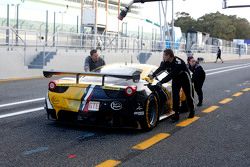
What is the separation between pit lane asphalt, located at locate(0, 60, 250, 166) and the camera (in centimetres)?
539

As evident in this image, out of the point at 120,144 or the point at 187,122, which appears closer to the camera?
the point at 120,144

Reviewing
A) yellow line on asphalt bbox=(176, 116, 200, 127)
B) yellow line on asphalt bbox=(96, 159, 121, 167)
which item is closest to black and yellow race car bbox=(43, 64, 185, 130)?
yellow line on asphalt bbox=(176, 116, 200, 127)

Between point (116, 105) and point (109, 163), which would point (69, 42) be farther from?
point (109, 163)

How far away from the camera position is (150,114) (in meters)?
7.29

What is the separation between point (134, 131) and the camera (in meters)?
7.23

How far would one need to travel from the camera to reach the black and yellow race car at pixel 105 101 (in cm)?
680

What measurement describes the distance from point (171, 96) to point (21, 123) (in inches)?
114

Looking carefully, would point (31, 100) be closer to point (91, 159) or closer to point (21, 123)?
point (21, 123)

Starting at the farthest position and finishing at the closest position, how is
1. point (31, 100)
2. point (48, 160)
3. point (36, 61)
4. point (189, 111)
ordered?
point (36, 61)
point (31, 100)
point (189, 111)
point (48, 160)

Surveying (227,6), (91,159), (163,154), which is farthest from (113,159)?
(227,6)

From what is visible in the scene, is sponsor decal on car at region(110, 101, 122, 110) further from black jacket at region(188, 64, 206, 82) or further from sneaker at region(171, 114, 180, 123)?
black jacket at region(188, 64, 206, 82)

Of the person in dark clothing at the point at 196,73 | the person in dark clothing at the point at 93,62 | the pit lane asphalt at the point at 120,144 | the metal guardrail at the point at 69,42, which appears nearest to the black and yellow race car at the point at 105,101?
the pit lane asphalt at the point at 120,144

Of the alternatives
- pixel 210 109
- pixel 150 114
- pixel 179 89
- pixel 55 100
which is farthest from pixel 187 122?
pixel 55 100

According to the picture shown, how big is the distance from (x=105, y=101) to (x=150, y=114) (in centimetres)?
94
